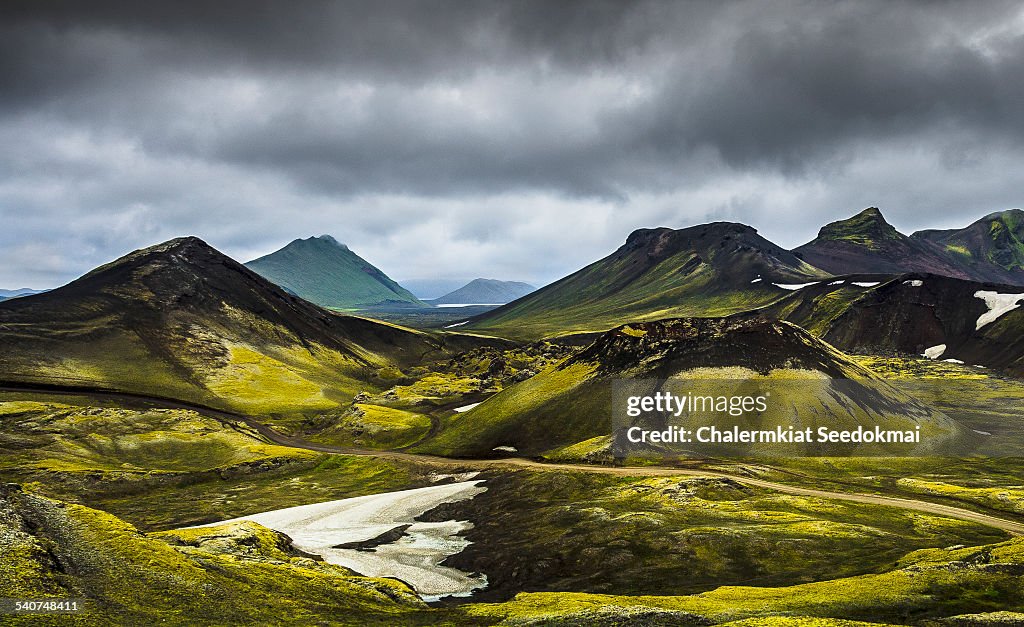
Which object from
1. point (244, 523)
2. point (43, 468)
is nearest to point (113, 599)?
point (244, 523)

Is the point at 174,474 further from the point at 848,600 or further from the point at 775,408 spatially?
the point at 775,408

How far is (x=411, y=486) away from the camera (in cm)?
15525

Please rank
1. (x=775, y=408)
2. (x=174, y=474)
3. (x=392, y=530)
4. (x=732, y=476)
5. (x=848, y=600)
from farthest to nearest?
(x=775, y=408), (x=174, y=474), (x=732, y=476), (x=392, y=530), (x=848, y=600)

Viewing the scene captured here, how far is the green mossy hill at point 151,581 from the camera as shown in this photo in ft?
152

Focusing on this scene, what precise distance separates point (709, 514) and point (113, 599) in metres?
89.3

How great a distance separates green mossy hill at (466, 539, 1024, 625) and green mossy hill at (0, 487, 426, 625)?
13.8 meters

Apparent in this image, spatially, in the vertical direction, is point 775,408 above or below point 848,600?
above

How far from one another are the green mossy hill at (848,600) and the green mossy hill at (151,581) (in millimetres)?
13820

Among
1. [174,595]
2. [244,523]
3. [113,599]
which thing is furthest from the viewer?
[244,523]

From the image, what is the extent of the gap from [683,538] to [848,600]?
34.1 metres

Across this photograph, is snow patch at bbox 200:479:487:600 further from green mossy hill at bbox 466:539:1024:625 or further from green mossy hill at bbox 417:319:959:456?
green mossy hill at bbox 417:319:959:456

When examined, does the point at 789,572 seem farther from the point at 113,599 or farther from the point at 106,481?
the point at 106,481

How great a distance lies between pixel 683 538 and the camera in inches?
3551

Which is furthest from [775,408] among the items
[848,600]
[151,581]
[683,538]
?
[151,581]
